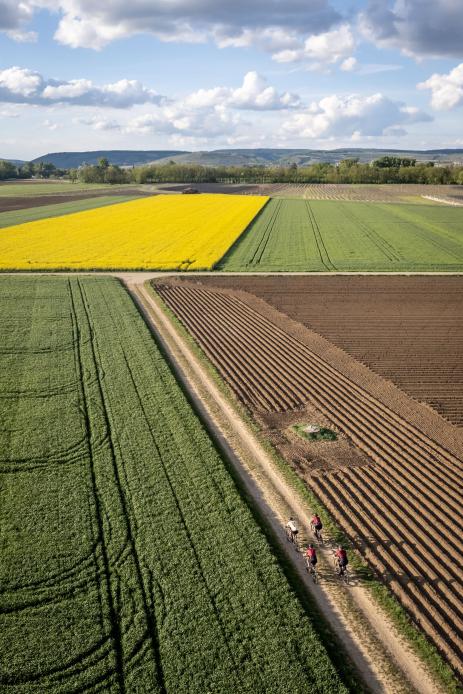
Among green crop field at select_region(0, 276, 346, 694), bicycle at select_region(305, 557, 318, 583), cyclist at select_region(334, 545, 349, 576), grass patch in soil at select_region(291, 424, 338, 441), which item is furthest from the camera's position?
grass patch in soil at select_region(291, 424, 338, 441)

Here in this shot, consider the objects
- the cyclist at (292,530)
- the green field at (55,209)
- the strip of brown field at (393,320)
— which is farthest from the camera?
the green field at (55,209)

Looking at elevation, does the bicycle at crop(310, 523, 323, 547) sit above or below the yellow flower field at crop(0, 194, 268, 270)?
below

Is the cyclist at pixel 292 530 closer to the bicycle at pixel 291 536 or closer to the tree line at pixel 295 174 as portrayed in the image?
the bicycle at pixel 291 536

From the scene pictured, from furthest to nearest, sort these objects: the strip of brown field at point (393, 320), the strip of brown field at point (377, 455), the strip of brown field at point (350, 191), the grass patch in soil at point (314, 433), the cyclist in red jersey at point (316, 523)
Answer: the strip of brown field at point (350, 191) < the strip of brown field at point (393, 320) < the grass patch in soil at point (314, 433) < the cyclist in red jersey at point (316, 523) < the strip of brown field at point (377, 455)

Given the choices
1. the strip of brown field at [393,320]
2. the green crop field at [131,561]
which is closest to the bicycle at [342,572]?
the green crop field at [131,561]

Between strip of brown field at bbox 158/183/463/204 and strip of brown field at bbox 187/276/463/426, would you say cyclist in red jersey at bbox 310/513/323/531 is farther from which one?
strip of brown field at bbox 158/183/463/204

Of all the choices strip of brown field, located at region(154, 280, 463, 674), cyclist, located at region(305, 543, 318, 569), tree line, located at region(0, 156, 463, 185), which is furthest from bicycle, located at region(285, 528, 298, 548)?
tree line, located at region(0, 156, 463, 185)

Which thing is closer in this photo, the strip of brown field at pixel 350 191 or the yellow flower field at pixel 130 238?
the yellow flower field at pixel 130 238

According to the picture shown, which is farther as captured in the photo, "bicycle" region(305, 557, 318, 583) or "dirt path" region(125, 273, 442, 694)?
"bicycle" region(305, 557, 318, 583)
